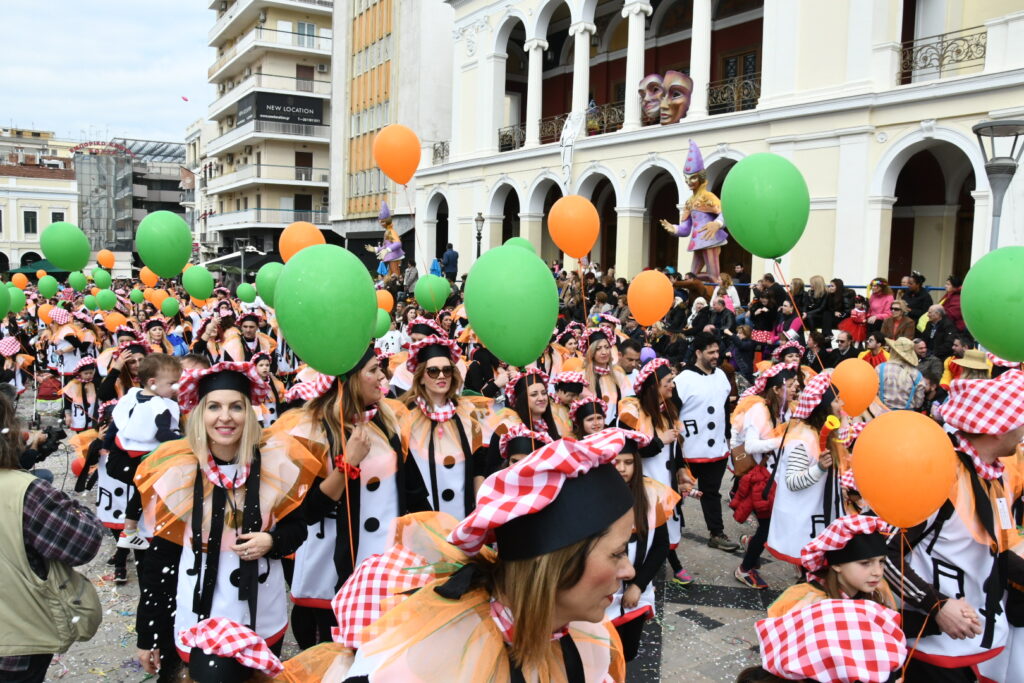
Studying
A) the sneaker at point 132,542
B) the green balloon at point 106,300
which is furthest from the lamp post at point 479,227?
the sneaker at point 132,542

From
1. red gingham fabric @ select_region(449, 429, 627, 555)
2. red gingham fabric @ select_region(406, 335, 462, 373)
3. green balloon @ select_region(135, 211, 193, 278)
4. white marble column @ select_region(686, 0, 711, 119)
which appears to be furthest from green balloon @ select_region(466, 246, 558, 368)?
white marble column @ select_region(686, 0, 711, 119)

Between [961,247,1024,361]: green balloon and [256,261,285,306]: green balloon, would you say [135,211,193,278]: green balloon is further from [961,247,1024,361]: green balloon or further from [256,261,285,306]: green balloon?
[961,247,1024,361]: green balloon

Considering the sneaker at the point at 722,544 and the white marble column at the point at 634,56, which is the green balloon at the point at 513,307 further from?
the white marble column at the point at 634,56

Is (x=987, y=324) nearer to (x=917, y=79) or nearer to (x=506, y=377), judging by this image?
(x=506, y=377)

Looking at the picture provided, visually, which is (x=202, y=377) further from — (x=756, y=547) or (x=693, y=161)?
(x=693, y=161)

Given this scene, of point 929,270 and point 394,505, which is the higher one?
point 929,270

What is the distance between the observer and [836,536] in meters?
2.82

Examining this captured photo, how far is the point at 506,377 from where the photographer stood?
7.25 meters

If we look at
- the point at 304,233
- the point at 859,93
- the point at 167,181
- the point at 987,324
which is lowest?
the point at 987,324

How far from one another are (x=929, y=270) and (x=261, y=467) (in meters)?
18.3

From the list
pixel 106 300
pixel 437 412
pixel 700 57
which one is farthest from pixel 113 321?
pixel 700 57

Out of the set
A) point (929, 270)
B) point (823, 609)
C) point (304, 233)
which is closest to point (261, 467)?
point (823, 609)

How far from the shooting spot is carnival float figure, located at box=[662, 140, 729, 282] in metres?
17.5

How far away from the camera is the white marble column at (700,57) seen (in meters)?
18.6
